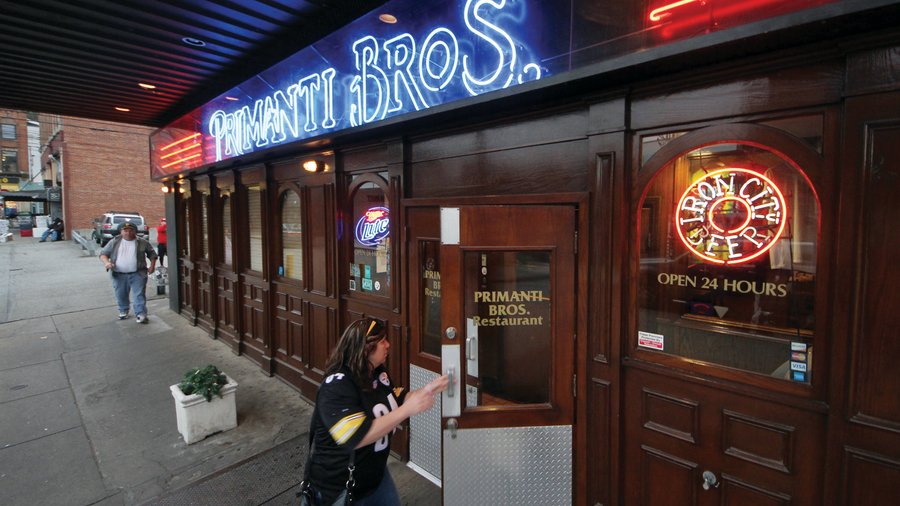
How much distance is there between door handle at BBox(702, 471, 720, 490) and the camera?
8.19 feet

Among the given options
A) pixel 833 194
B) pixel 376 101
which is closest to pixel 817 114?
pixel 833 194

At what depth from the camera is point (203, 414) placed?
442cm

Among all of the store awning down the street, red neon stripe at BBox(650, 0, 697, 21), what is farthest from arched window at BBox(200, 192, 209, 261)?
the store awning down the street

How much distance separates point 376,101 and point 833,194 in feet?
12.1

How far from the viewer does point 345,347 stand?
2.34 metres

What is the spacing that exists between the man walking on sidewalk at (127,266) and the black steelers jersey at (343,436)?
28.2 feet

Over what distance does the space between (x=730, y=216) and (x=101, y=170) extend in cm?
3582

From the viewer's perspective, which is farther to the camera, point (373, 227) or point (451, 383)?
point (373, 227)

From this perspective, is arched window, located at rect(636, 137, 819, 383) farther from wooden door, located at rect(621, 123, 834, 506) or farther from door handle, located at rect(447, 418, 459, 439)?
door handle, located at rect(447, 418, 459, 439)

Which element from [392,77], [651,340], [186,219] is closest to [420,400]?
[651,340]

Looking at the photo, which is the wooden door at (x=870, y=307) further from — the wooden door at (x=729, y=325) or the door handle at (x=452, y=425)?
the door handle at (x=452, y=425)

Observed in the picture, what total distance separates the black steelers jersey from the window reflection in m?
0.94

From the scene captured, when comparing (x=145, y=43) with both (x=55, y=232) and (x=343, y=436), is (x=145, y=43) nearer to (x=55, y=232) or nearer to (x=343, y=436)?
(x=343, y=436)

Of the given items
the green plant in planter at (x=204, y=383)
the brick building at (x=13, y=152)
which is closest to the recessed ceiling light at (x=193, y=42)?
the green plant in planter at (x=204, y=383)
